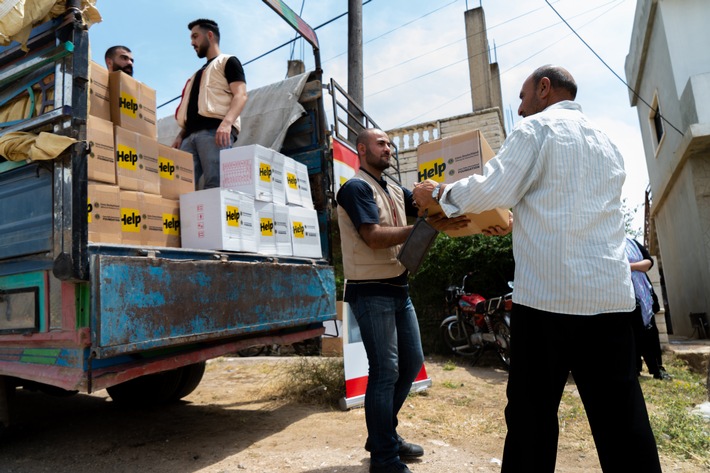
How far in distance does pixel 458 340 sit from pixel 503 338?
32.8 inches

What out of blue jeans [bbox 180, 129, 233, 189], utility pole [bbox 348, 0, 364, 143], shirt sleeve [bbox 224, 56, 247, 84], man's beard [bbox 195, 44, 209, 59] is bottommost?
blue jeans [bbox 180, 129, 233, 189]

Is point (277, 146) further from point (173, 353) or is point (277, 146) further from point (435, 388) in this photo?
point (435, 388)

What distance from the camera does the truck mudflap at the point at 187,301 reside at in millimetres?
2279

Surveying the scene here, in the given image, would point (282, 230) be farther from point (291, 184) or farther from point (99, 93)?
point (99, 93)

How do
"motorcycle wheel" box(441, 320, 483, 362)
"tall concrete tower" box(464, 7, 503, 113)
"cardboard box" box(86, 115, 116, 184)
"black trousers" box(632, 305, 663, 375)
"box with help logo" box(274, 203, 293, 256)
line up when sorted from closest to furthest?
"cardboard box" box(86, 115, 116, 184) < "box with help logo" box(274, 203, 293, 256) < "black trousers" box(632, 305, 663, 375) < "motorcycle wheel" box(441, 320, 483, 362) < "tall concrete tower" box(464, 7, 503, 113)

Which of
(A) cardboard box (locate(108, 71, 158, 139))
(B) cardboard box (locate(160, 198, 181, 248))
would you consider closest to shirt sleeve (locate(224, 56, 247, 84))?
(A) cardboard box (locate(108, 71, 158, 139))

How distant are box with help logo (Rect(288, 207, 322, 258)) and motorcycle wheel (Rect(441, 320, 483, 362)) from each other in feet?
9.80

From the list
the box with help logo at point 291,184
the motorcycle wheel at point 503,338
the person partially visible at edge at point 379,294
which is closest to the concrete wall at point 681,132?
the motorcycle wheel at point 503,338

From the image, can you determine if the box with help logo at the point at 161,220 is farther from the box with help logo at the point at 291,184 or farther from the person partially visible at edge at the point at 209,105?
the box with help logo at the point at 291,184

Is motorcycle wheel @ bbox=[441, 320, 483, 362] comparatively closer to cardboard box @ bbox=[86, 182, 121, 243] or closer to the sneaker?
the sneaker

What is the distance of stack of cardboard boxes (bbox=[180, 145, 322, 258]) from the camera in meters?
3.09

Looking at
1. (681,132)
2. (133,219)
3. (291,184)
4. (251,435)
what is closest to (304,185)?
(291,184)

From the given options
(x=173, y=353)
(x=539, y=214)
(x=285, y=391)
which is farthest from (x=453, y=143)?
(x=285, y=391)

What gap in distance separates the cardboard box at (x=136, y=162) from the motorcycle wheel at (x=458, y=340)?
4351mm
